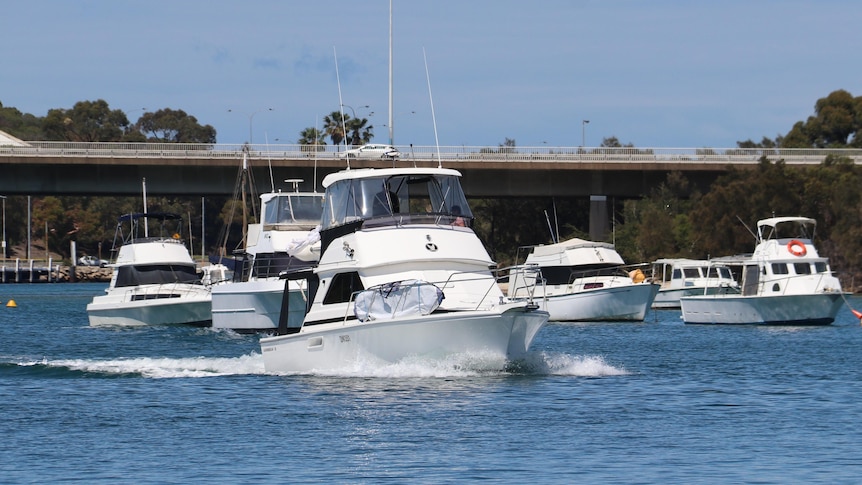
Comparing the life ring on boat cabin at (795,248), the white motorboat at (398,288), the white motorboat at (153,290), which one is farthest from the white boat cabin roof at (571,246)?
the white motorboat at (398,288)

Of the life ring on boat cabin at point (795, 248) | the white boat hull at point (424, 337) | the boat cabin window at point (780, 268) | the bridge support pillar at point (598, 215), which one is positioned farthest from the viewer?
the bridge support pillar at point (598, 215)

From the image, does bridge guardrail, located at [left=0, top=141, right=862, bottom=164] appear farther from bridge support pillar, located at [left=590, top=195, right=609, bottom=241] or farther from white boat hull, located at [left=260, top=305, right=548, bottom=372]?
white boat hull, located at [left=260, top=305, right=548, bottom=372]

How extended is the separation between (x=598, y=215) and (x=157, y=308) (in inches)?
1908

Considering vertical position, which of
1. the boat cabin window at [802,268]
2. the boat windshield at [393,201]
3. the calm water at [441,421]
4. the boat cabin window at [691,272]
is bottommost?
the calm water at [441,421]

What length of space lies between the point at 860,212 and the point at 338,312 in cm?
6018

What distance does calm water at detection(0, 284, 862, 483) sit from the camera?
20.8 m

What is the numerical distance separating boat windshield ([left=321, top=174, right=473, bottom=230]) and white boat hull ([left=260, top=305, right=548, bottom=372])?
10.1 ft

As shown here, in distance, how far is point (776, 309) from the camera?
54969 millimetres

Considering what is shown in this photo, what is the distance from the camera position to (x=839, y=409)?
2772 centimetres

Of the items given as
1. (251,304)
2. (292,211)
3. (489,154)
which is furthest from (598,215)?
(251,304)

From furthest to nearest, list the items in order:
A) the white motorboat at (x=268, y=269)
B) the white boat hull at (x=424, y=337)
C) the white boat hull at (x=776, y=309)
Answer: the white boat hull at (x=776, y=309), the white motorboat at (x=268, y=269), the white boat hull at (x=424, y=337)

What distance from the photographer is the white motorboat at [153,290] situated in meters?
56.1

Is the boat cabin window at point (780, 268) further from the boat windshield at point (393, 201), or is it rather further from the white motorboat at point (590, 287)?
the boat windshield at point (393, 201)

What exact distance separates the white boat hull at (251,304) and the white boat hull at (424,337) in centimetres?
1678
